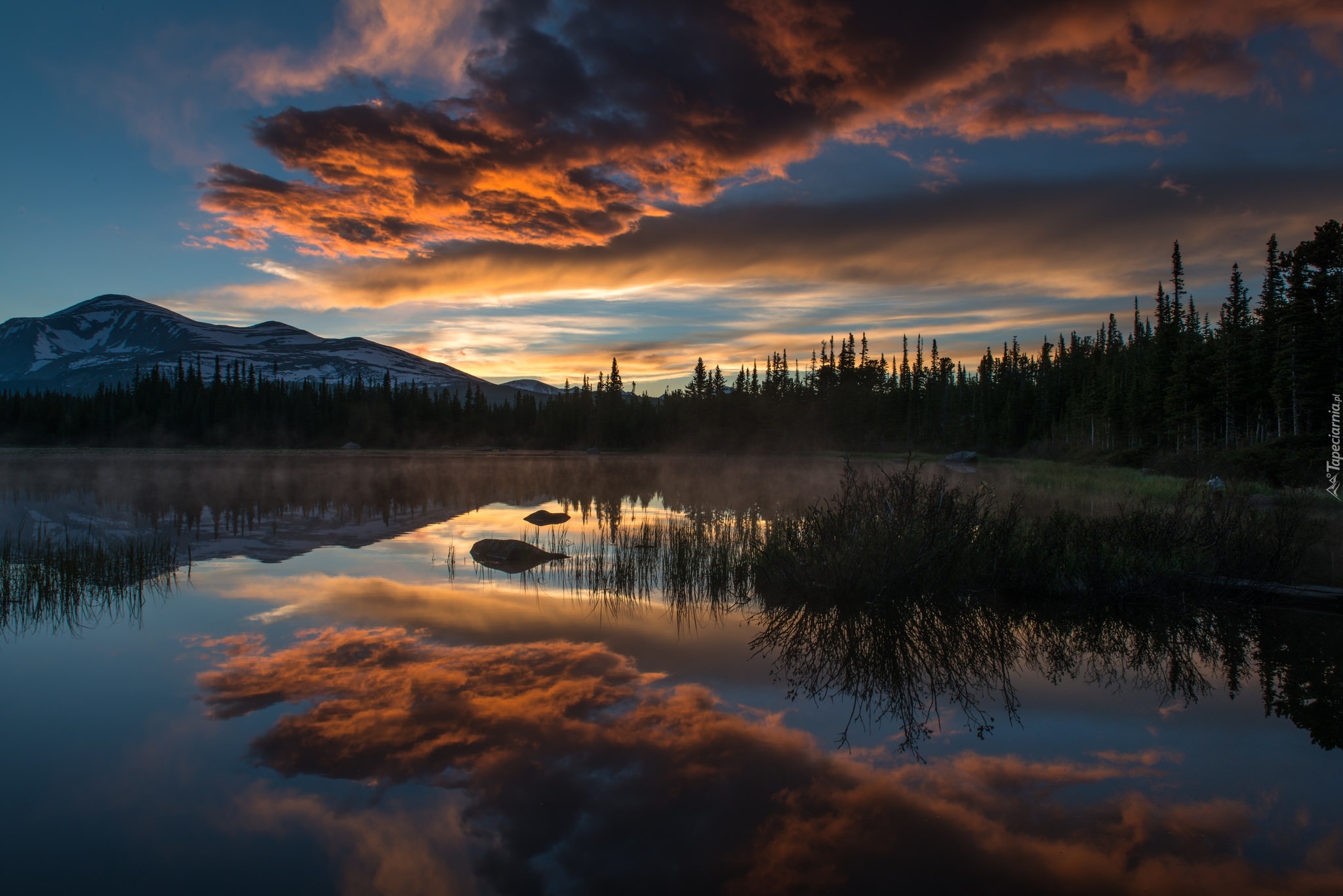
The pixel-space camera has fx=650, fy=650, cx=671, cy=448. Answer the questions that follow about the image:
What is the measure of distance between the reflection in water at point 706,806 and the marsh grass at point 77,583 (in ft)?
16.3

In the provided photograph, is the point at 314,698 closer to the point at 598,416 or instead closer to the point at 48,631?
the point at 48,631

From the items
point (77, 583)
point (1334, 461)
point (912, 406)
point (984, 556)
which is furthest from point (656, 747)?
point (912, 406)

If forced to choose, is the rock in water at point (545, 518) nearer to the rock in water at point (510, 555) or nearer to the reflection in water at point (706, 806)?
the rock in water at point (510, 555)

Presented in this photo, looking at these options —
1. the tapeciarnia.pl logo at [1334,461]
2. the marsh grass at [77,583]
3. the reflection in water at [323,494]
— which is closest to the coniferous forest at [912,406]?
the tapeciarnia.pl logo at [1334,461]

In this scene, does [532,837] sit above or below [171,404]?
below

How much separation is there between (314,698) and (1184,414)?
181ft

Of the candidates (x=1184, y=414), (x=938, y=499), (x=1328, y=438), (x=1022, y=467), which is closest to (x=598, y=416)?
(x=1022, y=467)

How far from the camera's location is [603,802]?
481 cm

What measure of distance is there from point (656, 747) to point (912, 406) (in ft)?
307

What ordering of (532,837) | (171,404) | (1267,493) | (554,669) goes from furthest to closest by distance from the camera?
1. (171,404)
2. (1267,493)
3. (554,669)
4. (532,837)

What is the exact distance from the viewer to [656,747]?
18.7 ft

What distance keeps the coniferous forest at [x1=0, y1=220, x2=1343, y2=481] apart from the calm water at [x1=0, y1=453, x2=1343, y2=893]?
3656 centimetres

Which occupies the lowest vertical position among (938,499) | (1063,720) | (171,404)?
(1063,720)

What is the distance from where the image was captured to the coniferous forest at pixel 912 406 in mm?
38000
